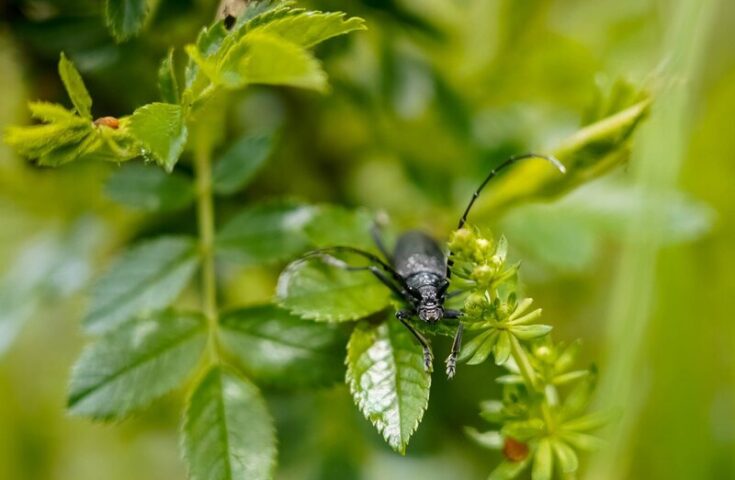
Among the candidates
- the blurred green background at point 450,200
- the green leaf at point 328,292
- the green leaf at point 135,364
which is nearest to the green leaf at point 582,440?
the blurred green background at point 450,200

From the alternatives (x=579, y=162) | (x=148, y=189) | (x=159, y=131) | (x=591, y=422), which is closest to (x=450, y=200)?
(x=579, y=162)

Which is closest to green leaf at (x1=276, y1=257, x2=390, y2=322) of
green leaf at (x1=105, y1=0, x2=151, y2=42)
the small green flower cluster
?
the small green flower cluster

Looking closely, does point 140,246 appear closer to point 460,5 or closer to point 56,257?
point 56,257

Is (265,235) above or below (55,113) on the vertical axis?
below

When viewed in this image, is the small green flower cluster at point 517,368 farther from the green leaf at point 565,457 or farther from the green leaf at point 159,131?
the green leaf at point 159,131

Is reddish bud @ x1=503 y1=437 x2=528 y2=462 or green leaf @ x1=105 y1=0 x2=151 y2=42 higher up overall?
green leaf @ x1=105 y1=0 x2=151 y2=42

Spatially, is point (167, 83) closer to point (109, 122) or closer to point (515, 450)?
point (109, 122)

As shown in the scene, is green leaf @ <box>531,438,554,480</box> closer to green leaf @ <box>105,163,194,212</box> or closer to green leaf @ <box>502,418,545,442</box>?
green leaf @ <box>502,418,545,442</box>
